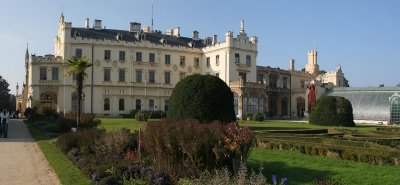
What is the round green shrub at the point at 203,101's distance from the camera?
20.8 meters

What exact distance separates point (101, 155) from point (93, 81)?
1718 inches

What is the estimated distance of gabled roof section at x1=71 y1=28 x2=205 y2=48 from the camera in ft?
190

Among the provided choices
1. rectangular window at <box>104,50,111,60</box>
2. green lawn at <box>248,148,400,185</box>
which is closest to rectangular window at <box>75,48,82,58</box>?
rectangular window at <box>104,50,111,60</box>

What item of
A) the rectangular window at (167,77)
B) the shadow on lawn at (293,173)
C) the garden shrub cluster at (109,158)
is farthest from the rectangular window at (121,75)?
the shadow on lawn at (293,173)

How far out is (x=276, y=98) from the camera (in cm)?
6838

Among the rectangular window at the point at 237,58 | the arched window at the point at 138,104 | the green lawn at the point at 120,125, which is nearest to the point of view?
the green lawn at the point at 120,125

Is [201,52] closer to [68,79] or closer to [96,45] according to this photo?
[96,45]

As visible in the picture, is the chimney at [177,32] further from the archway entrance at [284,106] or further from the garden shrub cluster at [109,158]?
the garden shrub cluster at [109,158]

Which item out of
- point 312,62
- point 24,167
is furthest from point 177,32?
point 24,167

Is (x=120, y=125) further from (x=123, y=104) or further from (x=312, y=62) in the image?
(x=312, y=62)

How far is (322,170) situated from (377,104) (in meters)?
44.2

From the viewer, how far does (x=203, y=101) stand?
68.5 ft

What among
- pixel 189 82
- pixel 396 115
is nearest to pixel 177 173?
Result: pixel 189 82

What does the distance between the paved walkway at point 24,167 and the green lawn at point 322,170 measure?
5.80 metres
